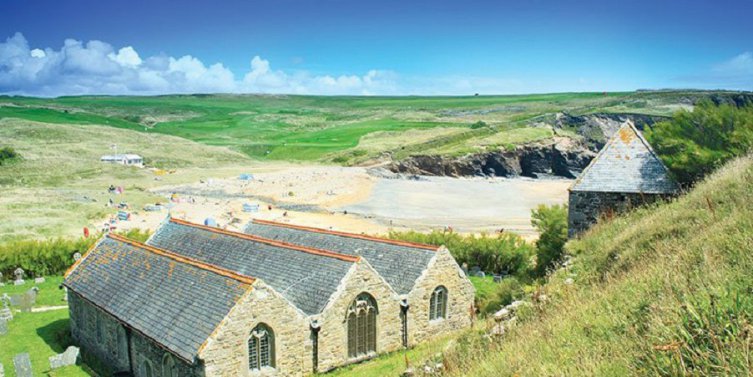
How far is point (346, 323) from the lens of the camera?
22.7m

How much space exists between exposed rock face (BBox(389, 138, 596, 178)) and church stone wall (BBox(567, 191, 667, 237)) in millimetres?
99845

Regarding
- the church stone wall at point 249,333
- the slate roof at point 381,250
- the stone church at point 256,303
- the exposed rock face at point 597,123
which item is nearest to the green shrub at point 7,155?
the stone church at point 256,303

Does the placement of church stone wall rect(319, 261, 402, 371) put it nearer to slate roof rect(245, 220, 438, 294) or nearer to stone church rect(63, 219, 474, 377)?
stone church rect(63, 219, 474, 377)

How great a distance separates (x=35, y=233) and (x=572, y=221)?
49.0 meters

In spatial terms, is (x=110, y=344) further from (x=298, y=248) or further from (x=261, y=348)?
(x=298, y=248)

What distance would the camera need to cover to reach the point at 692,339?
6.51 meters

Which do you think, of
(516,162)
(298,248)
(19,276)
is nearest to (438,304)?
(298,248)

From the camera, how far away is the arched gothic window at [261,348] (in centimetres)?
1972

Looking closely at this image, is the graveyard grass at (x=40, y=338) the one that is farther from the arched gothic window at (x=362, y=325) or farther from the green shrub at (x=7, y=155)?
the green shrub at (x=7, y=155)

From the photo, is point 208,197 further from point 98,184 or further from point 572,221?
point 572,221

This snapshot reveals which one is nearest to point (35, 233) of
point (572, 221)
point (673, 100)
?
point (572, 221)

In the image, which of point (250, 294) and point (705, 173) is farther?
point (705, 173)

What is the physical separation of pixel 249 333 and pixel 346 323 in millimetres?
4588

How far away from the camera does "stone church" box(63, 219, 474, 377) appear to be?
765 inches
